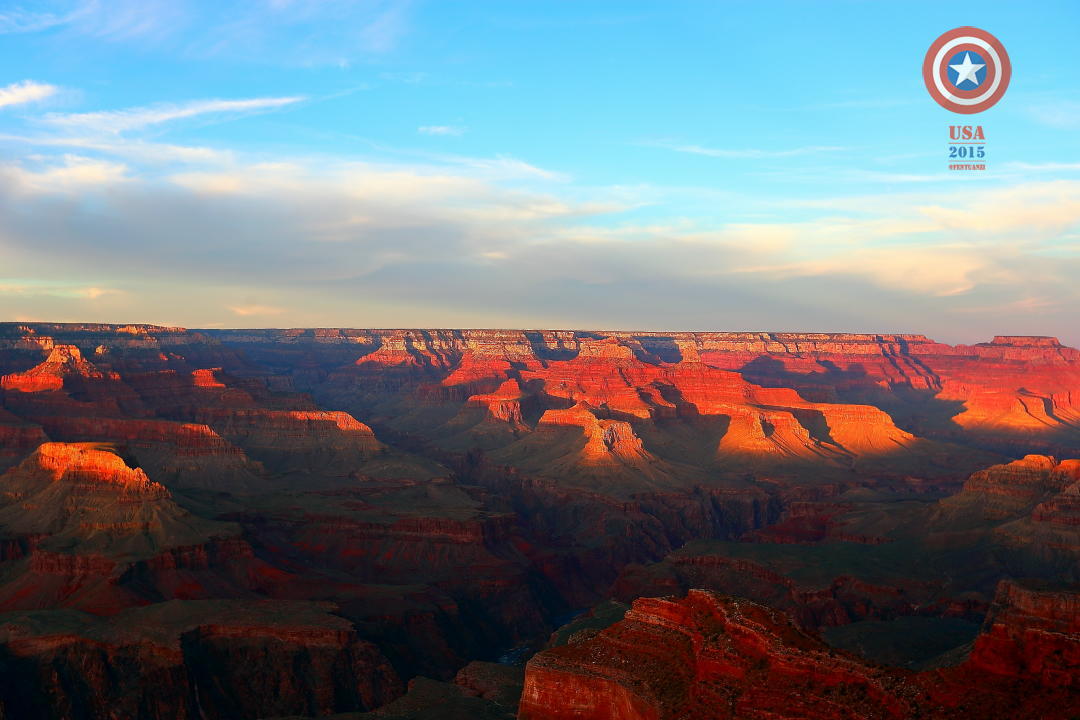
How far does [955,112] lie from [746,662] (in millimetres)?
57156


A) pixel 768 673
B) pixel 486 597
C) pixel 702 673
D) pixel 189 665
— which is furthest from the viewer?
pixel 486 597

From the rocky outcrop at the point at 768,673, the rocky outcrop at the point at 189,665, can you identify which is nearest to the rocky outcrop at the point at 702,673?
the rocky outcrop at the point at 768,673

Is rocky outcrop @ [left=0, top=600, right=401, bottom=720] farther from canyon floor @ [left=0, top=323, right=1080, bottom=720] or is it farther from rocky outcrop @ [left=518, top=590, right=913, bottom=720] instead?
rocky outcrop @ [left=518, top=590, right=913, bottom=720]

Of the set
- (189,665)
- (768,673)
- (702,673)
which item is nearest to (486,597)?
(189,665)

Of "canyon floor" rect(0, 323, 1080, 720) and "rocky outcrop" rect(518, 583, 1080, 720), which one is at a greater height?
"rocky outcrop" rect(518, 583, 1080, 720)

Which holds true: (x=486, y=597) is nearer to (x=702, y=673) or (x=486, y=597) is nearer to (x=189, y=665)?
(x=189, y=665)

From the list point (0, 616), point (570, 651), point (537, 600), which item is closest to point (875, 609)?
point (537, 600)

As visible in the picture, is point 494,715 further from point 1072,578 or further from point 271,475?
point 271,475

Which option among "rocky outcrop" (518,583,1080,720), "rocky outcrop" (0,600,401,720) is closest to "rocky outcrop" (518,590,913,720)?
"rocky outcrop" (518,583,1080,720)

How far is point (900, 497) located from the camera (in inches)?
7200

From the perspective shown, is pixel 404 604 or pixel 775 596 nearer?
pixel 404 604

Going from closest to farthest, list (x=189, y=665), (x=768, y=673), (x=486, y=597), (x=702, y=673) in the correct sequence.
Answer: (x=768, y=673) → (x=702, y=673) → (x=189, y=665) → (x=486, y=597)

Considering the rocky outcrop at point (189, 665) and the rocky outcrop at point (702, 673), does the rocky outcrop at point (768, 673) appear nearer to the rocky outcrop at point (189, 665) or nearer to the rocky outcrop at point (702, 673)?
the rocky outcrop at point (702, 673)

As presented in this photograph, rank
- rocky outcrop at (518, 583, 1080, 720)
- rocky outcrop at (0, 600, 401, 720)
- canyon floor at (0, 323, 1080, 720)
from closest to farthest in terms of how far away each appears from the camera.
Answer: rocky outcrop at (518, 583, 1080, 720) < canyon floor at (0, 323, 1080, 720) < rocky outcrop at (0, 600, 401, 720)
